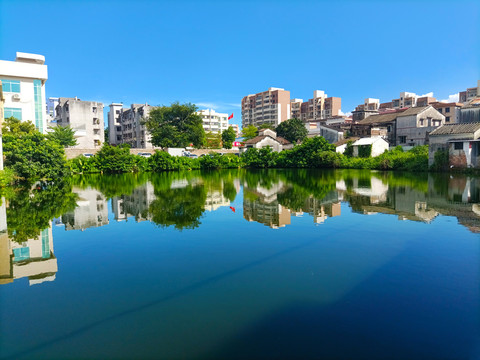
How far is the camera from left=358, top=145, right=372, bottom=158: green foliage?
35441 millimetres

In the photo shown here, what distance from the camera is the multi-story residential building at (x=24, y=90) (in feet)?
99.1

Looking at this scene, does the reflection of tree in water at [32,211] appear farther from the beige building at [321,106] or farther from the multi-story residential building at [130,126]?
the beige building at [321,106]

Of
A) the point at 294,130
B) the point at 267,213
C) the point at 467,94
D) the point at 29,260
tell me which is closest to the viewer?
the point at 29,260

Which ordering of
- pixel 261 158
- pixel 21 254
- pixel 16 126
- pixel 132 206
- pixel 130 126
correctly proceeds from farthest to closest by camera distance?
pixel 130 126
pixel 261 158
pixel 16 126
pixel 132 206
pixel 21 254

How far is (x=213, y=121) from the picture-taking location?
84625 millimetres

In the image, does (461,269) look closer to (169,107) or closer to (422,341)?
(422,341)

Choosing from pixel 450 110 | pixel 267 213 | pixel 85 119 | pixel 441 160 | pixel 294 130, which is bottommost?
pixel 267 213

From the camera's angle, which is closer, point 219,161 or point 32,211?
point 32,211

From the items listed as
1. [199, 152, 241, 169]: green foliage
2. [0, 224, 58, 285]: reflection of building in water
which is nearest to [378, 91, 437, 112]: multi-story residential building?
[199, 152, 241, 169]: green foliage

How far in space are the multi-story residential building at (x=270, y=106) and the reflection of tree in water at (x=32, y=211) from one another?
2756 inches

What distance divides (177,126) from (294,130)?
18380 millimetres

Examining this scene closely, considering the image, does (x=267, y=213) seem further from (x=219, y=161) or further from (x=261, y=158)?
(x=261, y=158)

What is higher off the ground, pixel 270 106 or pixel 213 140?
pixel 270 106

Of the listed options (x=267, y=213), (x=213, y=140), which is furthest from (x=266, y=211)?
(x=213, y=140)
